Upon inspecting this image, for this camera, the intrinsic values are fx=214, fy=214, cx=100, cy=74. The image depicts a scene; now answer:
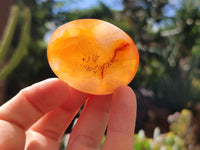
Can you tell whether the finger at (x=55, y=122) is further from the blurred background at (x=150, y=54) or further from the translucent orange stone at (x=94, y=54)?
the blurred background at (x=150, y=54)

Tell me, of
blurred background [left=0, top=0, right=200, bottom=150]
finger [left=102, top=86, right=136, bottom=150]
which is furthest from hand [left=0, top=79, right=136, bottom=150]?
blurred background [left=0, top=0, right=200, bottom=150]

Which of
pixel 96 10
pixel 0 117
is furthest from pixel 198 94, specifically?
pixel 96 10

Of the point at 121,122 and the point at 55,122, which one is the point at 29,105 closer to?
the point at 55,122

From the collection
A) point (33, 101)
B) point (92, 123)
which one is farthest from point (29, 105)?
point (92, 123)

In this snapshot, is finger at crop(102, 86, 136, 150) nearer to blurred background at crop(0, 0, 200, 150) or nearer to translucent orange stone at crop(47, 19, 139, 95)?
translucent orange stone at crop(47, 19, 139, 95)

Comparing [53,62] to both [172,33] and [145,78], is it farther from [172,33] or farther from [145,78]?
[172,33]

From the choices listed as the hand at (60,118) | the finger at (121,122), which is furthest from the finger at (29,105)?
the finger at (121,122)

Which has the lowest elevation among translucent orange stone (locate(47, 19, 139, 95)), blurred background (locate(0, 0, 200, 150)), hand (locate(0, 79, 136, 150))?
blurred background (locate(0, 0, 200, 150))

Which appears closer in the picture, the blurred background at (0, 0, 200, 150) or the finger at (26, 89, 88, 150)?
the finger at (26, 89, 88, 150)
